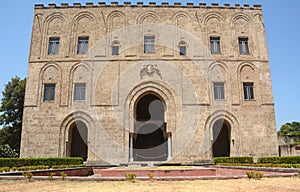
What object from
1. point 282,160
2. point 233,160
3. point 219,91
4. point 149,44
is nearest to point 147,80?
point 149,44

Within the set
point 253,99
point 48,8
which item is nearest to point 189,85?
point 253,99

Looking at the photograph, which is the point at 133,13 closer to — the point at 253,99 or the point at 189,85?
the point at 189,85

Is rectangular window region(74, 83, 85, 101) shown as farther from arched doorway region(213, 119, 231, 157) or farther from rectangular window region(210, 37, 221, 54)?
arched doorway region(213, 119, 231, 157)

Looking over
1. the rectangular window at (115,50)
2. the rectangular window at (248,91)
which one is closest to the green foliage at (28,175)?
the rectangular window at (115,50)

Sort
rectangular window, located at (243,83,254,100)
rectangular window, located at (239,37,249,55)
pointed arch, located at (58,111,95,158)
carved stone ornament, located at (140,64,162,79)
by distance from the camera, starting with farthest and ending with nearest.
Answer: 1. rectangular window, located at (239,37,249,55)
2. rectangular window, located at (243,83,254,100)
3. carved stone ornament, located at (140,64,162,79)
4. pointed arch, located at (58,111,95,158)

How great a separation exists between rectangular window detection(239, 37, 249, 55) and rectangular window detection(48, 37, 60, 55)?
1568 cm

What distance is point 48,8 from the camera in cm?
2298

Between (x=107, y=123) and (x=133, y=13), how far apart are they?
9.77m

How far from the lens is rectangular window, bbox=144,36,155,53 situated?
2230 centimetres

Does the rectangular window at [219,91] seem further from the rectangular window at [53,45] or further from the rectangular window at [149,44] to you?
the rectangular window at [53,45]

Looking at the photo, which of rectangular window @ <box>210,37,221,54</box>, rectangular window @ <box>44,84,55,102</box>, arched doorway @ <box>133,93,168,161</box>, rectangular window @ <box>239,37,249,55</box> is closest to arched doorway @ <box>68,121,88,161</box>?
rectangular window @ <box>44,84,55,102</box>

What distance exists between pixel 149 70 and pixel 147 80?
2.86 feet

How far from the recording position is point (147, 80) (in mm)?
21125

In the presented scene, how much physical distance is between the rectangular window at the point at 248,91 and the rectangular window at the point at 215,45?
3.63 m
